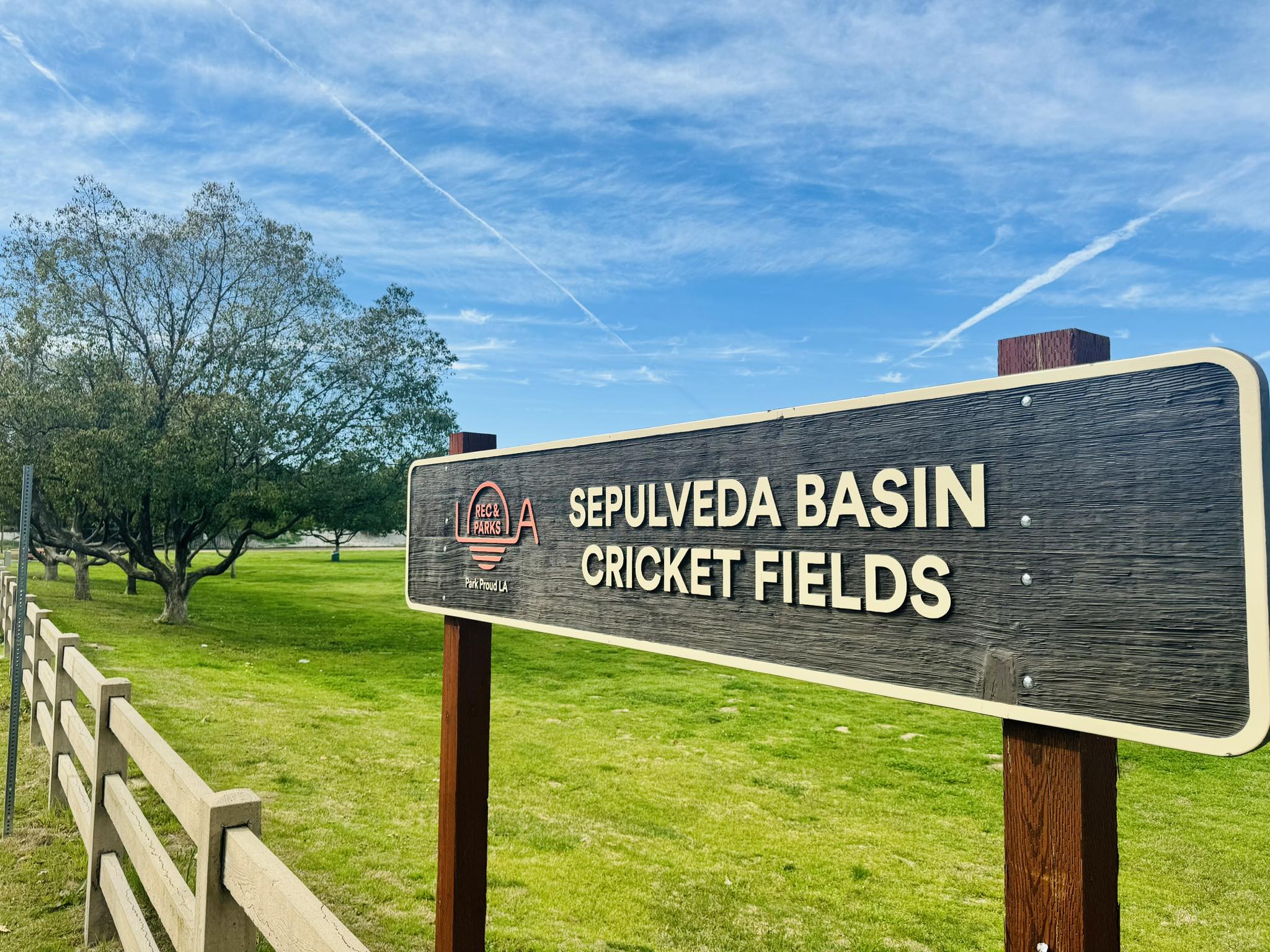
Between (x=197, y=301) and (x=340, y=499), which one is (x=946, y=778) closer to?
(x=340, y=499)

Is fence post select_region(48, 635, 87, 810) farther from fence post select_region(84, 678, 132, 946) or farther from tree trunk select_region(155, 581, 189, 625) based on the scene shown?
tree trunk select_region(155, 581, 189, 625)

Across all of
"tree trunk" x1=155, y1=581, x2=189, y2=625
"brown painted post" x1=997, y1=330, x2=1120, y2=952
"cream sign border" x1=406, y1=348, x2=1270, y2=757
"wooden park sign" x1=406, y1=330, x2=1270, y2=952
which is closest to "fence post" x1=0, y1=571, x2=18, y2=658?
"tree trunk" x1=155, y1=581, x2=189, y2=625

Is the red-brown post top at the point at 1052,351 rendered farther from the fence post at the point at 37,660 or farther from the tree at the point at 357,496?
the tree at the point at 357,496

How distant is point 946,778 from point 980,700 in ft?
26.9

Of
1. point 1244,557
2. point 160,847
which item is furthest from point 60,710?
point 1244,557

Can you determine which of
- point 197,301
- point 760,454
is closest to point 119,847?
point 760,454

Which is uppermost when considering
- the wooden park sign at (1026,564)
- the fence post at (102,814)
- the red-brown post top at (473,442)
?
the red-brown post top at (473,442)

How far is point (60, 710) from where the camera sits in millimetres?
6164

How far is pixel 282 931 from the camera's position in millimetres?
2258

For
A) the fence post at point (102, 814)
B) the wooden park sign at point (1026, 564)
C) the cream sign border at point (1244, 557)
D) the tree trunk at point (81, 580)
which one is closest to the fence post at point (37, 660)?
the fence post at point (102, 814)

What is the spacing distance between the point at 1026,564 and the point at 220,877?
2774mm

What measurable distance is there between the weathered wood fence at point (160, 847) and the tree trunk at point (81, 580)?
21899 mm

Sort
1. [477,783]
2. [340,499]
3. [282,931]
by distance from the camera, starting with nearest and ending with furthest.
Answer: [282,931], [477,783], [340,499]

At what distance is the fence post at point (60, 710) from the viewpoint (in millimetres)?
6057
